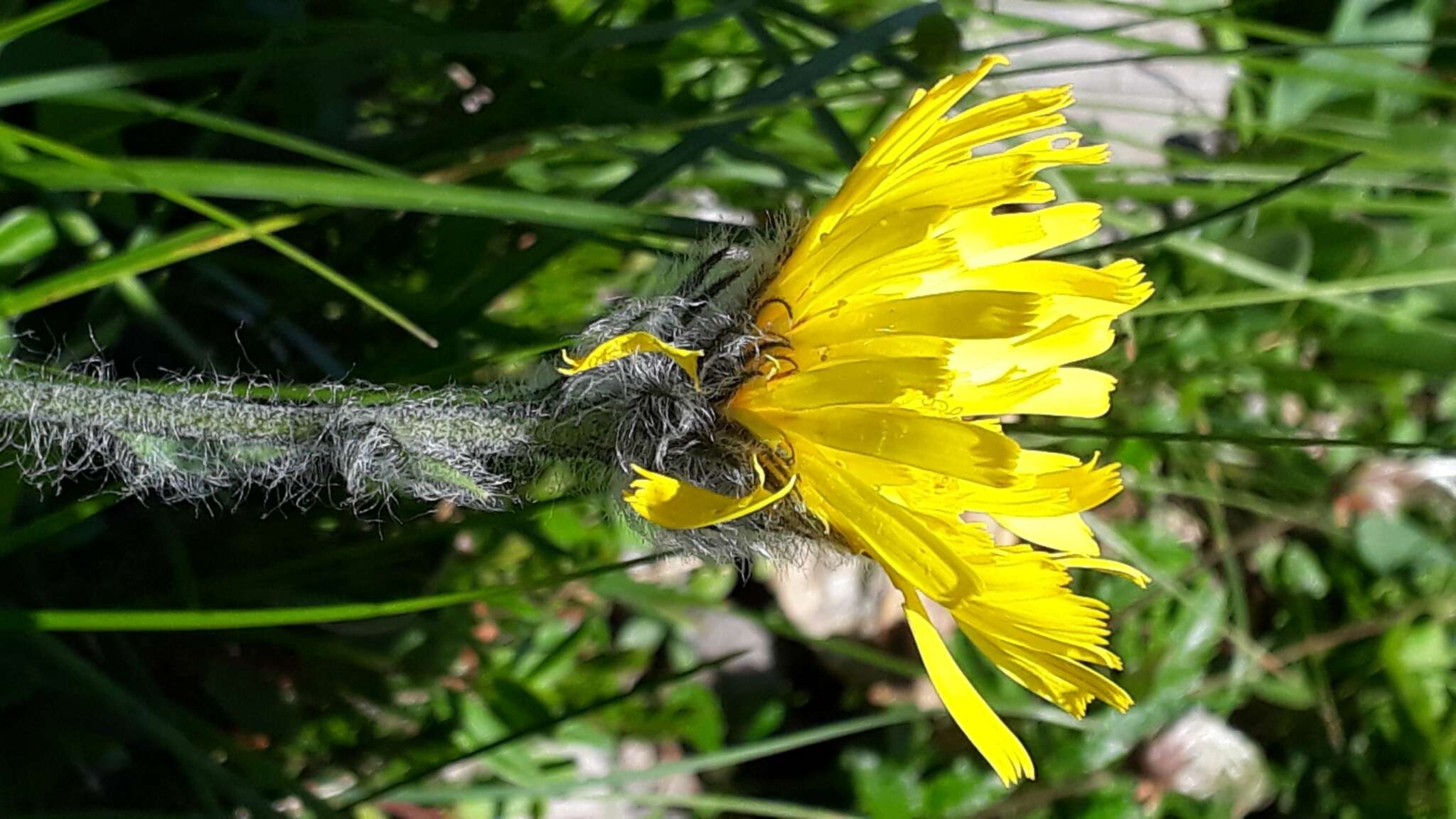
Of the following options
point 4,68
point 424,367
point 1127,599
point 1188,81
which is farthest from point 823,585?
point 4,68

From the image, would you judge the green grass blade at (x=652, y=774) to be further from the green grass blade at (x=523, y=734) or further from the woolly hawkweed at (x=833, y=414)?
the woolly hawkweed at (x=833, y=414)

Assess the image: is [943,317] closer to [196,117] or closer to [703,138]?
[703,138]

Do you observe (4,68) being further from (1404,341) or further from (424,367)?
(1404,341)

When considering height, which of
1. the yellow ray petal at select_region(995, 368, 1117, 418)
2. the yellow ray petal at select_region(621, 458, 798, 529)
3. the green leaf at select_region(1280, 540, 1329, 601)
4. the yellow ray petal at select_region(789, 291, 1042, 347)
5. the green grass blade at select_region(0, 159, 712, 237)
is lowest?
the green leaf at select_region(1280, 540, 1329, 601)

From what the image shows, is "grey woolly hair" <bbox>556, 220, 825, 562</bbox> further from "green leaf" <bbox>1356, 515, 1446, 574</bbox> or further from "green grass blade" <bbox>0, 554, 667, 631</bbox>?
"green leaf" <bbox>1356, 515, 1446, 574</bbox>

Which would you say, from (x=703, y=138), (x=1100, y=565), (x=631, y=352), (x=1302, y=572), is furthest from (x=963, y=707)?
(x=1302, y=572)

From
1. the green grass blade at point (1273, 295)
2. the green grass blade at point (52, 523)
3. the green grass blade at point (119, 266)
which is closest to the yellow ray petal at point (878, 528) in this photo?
the green grass blade at point (1273, 295)

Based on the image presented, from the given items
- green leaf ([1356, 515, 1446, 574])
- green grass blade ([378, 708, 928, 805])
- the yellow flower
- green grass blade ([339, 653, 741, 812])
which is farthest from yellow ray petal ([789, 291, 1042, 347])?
green leaf ([1356, 515, 1446, 574])
